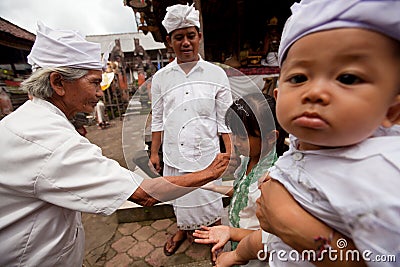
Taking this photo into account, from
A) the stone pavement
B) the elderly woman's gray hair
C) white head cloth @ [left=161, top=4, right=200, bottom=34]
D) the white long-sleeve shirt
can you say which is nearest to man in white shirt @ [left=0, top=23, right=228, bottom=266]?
the elderly woman's gray hair

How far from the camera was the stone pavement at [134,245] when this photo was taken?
2.55m

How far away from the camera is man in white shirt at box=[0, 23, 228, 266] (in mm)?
1085

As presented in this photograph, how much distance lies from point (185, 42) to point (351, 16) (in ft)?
5.69

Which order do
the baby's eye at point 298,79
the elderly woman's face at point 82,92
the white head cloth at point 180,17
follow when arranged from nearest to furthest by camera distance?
the baby's eye at point 298,79
the elderly woman's face at point 82,92
the white head cloth at point 180,17

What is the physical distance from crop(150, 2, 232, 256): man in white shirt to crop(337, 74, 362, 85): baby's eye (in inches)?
56.1

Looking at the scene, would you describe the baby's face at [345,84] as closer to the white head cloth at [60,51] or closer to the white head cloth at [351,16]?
the white head cloth at [351,16]

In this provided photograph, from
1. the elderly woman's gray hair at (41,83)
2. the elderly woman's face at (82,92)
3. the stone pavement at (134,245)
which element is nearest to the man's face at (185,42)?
the elderly woman's face at (82,92)

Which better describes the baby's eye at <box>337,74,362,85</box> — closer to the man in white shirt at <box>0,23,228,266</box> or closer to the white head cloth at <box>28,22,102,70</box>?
the man in white shirt at <box>0,23,228,266</box>

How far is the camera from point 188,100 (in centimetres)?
199

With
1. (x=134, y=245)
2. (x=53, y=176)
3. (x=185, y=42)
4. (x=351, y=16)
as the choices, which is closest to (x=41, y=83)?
(x=53, y=176)

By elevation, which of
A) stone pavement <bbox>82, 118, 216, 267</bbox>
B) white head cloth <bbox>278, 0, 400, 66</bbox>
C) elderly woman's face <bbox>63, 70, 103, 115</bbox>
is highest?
white head cloth <bbox>278, 0, 400, 66</bbox>

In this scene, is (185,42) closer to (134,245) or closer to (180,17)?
(180,17)

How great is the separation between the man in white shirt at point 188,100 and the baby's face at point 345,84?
4.54 ft

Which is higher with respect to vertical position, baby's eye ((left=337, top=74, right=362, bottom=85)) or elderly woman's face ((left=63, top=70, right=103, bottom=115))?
baby's eye ((left=337, top=74, right=362, bottom=85))
